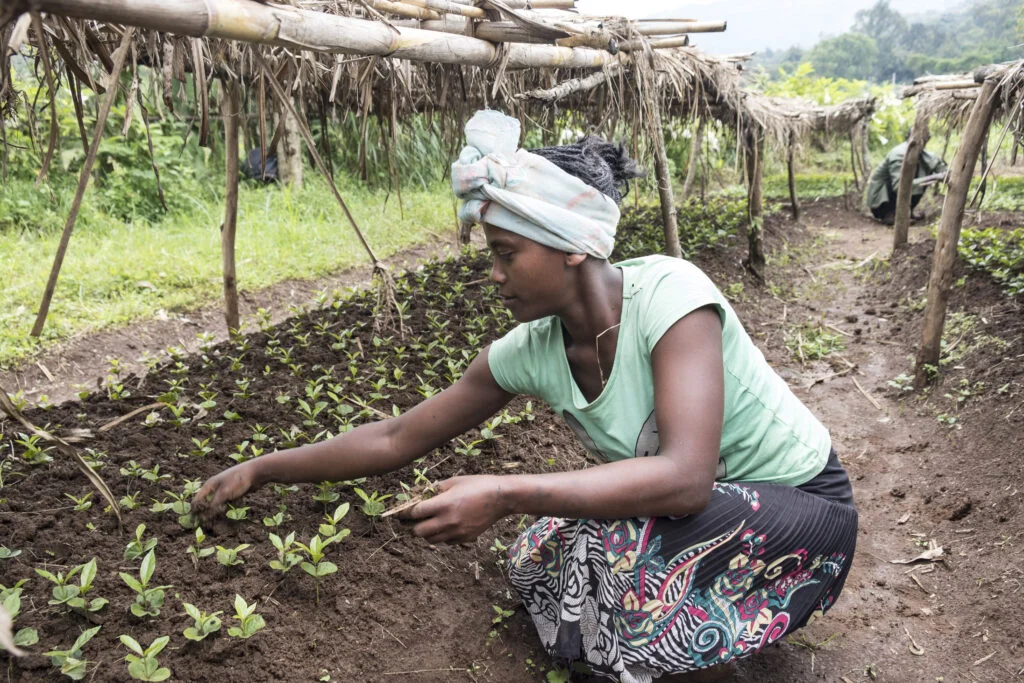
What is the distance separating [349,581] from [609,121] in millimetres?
4346

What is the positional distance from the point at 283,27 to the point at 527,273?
2.98 feet

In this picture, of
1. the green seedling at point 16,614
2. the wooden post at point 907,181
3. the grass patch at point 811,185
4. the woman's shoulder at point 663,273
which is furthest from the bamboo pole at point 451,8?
the grass patch at point 811,185

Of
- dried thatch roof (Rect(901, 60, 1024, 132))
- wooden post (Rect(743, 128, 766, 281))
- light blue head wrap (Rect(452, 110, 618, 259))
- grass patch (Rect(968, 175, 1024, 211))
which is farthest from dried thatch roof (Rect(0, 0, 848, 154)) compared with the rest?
grass patch (Rect(968, 175, 1024, 211))

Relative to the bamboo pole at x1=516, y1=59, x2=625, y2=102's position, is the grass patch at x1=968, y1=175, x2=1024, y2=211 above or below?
below

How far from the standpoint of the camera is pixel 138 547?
83.7 inches

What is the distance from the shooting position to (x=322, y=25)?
2.22m

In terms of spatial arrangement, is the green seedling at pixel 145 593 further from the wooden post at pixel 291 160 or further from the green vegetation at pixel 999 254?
the wooden post at pixel 291 160

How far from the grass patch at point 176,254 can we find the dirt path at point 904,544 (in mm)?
3180

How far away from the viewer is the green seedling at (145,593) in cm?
189

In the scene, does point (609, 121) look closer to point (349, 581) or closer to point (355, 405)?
point (355, 405)

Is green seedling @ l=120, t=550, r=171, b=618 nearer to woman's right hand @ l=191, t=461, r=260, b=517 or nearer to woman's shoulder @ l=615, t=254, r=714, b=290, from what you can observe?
woman's right hand @ l=191, t=461, r=260, b=517

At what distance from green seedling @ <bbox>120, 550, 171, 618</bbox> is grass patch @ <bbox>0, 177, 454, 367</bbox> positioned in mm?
3278

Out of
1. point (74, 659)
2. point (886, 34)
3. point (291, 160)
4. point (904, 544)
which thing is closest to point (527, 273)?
point (74, 659)

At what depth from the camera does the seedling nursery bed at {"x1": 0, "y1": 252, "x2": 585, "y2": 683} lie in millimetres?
1880
